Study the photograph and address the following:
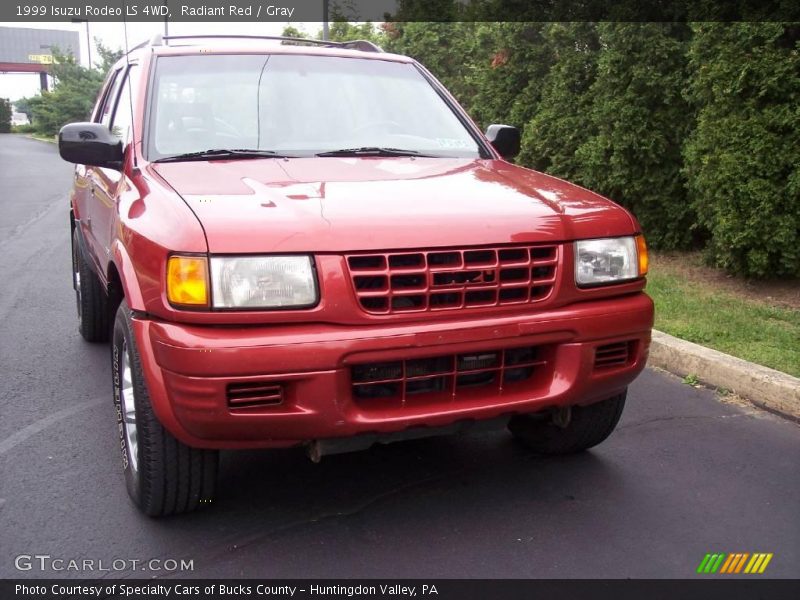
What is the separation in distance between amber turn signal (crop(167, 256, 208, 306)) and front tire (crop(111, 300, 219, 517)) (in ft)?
1.15

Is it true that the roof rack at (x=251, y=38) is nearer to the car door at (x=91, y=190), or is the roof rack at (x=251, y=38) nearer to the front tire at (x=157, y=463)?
the car door at (x=91, y=190)

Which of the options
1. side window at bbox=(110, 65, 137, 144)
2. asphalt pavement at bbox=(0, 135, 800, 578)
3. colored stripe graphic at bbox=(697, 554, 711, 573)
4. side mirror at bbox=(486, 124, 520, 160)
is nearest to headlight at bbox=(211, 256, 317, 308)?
asphalt pavement at bbox=(0, 135, 800, 578)

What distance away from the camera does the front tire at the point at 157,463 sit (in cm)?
291

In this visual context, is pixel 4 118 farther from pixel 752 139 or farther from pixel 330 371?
pixel 330 371

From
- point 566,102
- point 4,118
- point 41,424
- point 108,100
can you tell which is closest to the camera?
point 41,424

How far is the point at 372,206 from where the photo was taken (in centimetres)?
290

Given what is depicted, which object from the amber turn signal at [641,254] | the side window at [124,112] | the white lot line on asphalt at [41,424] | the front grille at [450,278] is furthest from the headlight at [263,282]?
the white lot line on asphalt at [41,424]

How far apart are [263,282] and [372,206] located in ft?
1.68

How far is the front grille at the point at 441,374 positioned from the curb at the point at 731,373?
6.90ft

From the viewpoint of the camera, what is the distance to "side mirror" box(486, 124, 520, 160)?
446 cm

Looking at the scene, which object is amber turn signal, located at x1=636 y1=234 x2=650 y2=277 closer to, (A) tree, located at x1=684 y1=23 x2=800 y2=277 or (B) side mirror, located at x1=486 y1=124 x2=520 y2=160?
(B) side mirror, located at x1=486 y1=124 x2=520 y2=160
